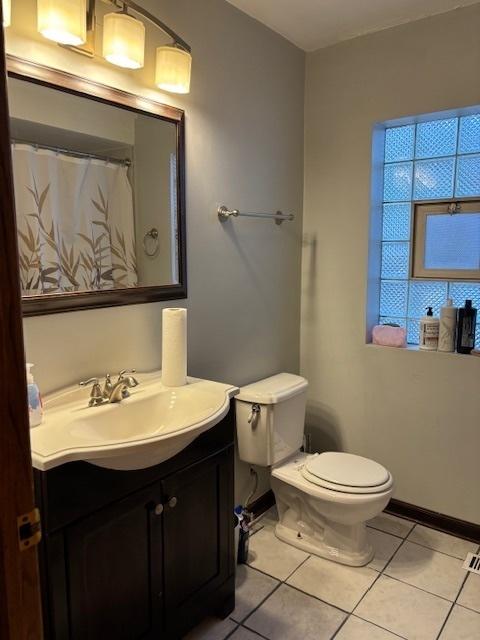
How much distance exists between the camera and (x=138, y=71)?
179cm

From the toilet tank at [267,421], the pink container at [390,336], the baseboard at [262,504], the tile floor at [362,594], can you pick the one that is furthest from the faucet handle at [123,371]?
the pink container at [390,336]

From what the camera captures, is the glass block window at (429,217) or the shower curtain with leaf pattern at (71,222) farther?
the glass block window at (429,217)

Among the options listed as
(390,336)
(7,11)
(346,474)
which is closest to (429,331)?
(390,336)

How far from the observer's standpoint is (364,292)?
2.61 m

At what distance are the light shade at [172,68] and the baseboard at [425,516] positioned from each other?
197 centimetres

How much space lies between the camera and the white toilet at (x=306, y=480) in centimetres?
213

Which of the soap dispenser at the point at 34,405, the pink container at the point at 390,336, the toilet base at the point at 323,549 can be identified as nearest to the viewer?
the soap dispenser at the point at 34,405

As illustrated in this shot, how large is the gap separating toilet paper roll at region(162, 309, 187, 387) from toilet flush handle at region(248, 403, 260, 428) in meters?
0.51

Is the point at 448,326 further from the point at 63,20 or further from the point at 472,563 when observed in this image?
the point at 63,20

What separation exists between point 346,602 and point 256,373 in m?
1.07

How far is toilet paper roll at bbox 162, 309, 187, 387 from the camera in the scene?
72.7 inches

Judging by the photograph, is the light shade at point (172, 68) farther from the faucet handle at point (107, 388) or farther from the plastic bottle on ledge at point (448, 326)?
the plastic bottle on ledge at point (448, 326)

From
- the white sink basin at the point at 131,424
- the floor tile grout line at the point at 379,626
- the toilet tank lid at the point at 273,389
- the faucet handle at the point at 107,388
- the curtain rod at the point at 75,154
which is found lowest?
the floor tile grout line at the point at 379,626

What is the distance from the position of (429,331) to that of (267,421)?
921 mm
